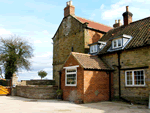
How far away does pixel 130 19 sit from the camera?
20.7 meters

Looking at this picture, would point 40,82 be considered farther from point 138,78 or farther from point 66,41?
point 138,78

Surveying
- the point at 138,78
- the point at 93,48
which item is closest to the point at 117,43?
the point at 93,48

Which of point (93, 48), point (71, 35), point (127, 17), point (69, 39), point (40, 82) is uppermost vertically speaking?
point (127, 17)

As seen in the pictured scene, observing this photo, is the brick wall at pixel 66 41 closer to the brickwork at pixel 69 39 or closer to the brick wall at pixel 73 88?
the brickwork at pixel 69 39

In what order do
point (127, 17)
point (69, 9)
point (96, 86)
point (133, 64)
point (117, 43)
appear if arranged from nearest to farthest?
→ point (133, 64) < point (96, 86) < point (117, 43) < point (127, 17) < point (69, 9)

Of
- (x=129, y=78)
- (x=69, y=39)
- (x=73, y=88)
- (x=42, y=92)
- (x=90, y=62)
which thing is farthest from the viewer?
(x=69, y=39)

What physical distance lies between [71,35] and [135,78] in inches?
496

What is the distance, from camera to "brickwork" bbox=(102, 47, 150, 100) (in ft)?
44.8

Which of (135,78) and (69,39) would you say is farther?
(69,39)

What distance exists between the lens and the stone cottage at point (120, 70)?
1401cm

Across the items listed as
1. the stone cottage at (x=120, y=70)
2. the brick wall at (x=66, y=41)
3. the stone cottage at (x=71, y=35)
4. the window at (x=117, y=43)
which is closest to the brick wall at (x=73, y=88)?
the stone cottage at (x=120, y=70)

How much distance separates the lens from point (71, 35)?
2445 centimetres

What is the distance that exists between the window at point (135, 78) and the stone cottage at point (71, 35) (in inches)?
313

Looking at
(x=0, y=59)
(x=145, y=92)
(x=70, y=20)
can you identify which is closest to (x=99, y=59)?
(x=145, y=92)
